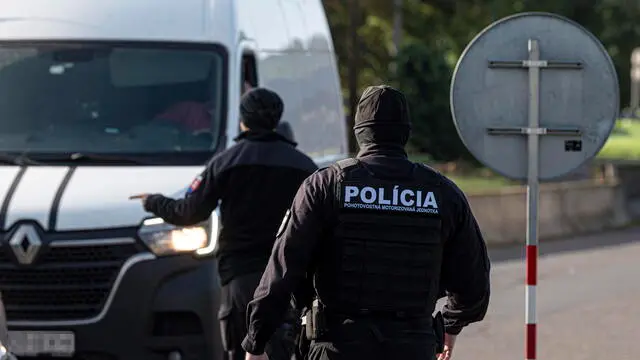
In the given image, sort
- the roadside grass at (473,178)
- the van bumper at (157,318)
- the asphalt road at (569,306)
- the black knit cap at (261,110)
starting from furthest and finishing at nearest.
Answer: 1. the roadside grass at (473,178)
2. the asphalt road at (569,306)
3. the van bumper at (157,318)
4. the black knit cap at (261,110)

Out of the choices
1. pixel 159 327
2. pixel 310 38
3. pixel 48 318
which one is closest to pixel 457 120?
pixel 159 327

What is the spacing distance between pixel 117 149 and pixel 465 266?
12.7ft

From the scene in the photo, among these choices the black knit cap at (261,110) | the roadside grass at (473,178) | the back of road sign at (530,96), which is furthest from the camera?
the roadside grass at (473,178)

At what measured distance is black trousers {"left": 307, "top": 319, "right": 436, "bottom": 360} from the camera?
13.6 ft

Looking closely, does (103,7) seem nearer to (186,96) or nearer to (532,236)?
(186,96)

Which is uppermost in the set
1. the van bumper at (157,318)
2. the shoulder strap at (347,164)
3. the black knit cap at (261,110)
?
the black knit cap at (261,110)

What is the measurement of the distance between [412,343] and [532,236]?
8.80 ft

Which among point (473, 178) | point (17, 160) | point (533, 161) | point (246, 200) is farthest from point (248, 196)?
point (473, 178)

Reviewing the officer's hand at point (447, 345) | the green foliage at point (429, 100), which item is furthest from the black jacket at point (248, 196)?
the green foliage at point (429, 100)

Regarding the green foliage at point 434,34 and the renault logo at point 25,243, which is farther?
the green foliage at point 434,34

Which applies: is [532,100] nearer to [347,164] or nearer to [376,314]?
[347,164]

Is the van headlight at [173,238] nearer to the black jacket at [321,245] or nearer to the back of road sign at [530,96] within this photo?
the back of road sign at [530,96]

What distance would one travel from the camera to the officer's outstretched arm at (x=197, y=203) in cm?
606

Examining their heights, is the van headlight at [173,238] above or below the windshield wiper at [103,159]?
below
